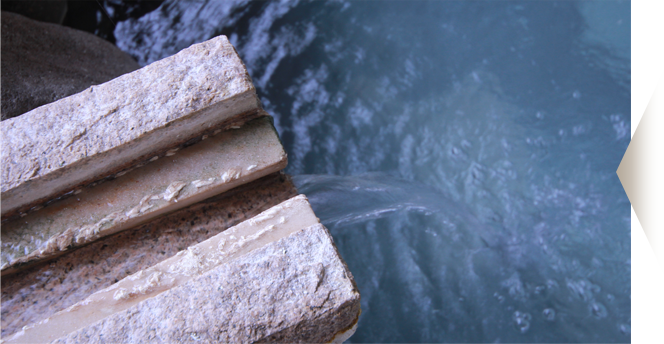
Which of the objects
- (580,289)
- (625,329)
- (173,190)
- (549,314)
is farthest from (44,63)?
(625,329)

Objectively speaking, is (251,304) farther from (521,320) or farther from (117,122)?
(521,320)

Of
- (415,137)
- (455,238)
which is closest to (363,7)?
(415,137)

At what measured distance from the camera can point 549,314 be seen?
7.07 feet

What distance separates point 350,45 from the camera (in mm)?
2816

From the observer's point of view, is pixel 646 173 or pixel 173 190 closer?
pixel 173 190

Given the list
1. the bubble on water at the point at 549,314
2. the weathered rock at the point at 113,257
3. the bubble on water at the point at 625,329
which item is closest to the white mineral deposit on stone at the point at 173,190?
the weathered rock at the point at 113,257

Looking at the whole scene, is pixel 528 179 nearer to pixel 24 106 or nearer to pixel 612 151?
pixel 612 151

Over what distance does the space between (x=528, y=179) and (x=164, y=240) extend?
7.06 ft

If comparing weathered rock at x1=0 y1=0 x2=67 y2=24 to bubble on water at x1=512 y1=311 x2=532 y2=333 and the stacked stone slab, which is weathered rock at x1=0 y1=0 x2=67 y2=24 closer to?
the stacked stone slab

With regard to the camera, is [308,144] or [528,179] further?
[308,144]

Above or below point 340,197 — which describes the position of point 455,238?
below

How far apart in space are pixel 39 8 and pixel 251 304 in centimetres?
259

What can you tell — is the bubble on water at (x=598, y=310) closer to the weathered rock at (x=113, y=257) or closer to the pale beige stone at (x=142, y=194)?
the weathered rock at (x=113, y=257)

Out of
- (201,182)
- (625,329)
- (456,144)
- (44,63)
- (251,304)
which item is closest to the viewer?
(251,304)
